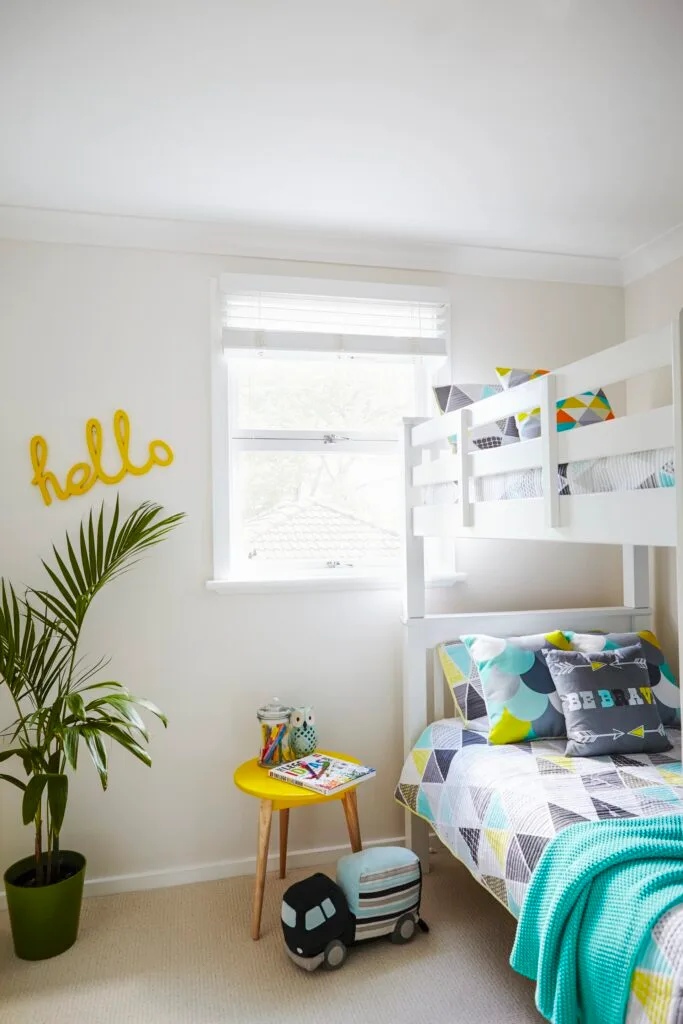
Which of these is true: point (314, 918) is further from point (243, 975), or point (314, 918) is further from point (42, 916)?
point (42, 916)

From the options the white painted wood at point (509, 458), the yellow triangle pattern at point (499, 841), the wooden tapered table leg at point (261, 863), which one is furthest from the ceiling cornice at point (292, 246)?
the yellow triangle pattern at point (499, 841)

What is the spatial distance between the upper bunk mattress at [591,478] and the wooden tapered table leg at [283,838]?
4.53 ft

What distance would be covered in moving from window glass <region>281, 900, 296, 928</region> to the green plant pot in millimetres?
687

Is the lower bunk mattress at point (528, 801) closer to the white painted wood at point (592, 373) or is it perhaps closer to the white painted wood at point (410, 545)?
the white painted wood at point (410, 545)

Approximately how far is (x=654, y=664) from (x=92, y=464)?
7.11 feet

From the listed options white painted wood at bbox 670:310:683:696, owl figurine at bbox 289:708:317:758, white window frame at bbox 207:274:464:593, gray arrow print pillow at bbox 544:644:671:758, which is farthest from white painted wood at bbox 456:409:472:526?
owl figurine at bbox 289:708:317:758

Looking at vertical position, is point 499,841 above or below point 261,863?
above

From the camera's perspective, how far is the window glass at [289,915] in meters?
2.14

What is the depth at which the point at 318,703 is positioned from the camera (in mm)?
2902

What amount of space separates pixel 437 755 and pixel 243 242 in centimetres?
204

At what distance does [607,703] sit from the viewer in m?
2.35

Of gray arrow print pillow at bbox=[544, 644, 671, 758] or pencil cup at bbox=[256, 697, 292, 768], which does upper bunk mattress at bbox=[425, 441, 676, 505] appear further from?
pencil cup at bbox=[256, 697, 292, 768]

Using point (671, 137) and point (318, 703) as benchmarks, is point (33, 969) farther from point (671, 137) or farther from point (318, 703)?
point (671, 137)

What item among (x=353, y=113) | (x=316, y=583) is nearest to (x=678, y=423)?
(x=353, y=113)
